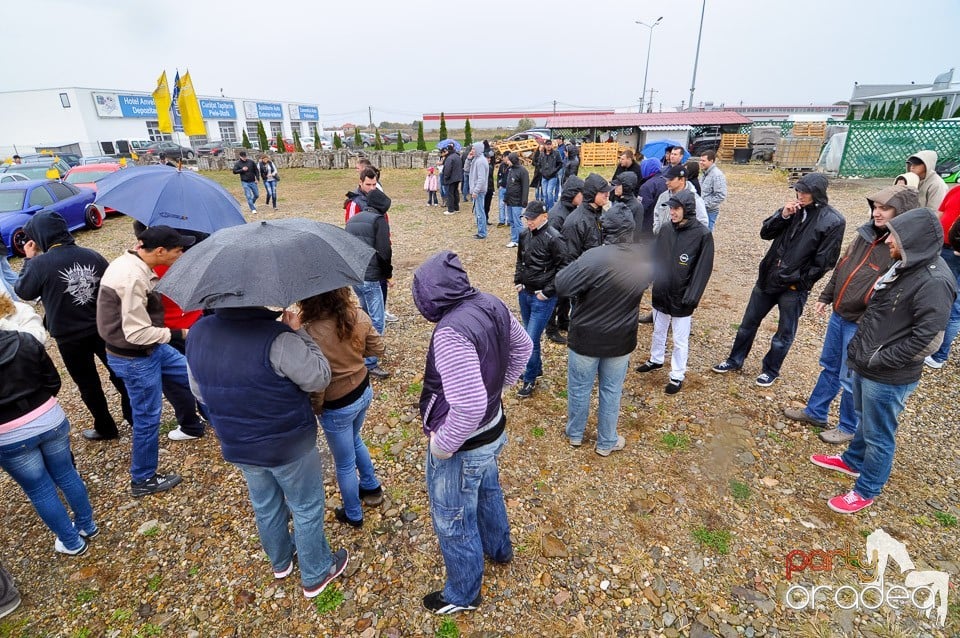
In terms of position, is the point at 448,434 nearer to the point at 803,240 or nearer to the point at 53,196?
the point at 803,240

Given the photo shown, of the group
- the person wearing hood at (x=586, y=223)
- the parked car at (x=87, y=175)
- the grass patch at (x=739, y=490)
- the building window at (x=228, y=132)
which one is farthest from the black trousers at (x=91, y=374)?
the building window at (x=228, y=132)

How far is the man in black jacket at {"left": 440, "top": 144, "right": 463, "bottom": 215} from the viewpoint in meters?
12.2

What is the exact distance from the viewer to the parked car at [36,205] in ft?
30.4

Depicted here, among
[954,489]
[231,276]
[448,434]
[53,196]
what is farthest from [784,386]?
[53,196]

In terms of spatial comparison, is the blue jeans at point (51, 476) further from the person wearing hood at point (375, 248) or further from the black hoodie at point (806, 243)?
the black hoodie at point (806, 243)

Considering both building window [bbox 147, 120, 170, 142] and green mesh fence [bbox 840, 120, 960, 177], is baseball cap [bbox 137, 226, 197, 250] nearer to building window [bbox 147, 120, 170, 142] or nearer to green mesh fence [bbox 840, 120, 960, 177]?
green mesh fence [bbox 840, 120, 960, 177]

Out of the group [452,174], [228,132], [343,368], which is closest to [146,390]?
[343,368]

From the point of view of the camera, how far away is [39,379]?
2.54 m

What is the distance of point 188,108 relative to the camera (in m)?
15.2

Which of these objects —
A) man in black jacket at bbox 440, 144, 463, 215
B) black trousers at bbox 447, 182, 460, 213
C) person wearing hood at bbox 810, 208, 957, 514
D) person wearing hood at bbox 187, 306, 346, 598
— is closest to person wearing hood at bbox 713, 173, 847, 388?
person wearing hood at bbox 810, 208, 957, 514

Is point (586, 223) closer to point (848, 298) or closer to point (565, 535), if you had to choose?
point (848, 298)

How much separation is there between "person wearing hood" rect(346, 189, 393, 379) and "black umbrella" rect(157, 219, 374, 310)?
247 cm

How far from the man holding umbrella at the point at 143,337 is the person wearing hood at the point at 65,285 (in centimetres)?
34

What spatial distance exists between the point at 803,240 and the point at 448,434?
12.2ft
